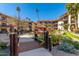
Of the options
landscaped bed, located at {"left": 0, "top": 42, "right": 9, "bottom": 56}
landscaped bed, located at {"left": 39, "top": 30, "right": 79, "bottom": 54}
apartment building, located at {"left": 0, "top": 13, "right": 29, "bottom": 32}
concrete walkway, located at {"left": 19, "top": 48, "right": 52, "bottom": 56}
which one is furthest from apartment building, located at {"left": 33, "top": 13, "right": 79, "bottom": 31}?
landscaped bed, located at {"left": 0, "top": 42, "right": 9, "bottom": 56}

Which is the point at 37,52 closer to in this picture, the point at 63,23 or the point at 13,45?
the point at 13,45

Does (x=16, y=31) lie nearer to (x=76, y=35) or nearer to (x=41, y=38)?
(x=41, y=38)

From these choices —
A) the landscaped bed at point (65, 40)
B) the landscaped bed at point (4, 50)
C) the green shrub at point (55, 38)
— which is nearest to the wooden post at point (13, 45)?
the landscaped bed at point (4, 50)

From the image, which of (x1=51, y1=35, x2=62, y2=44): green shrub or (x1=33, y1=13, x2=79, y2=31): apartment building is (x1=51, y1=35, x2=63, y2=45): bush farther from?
(x1=33, y1=13, x2=79, y2=31): apartment building

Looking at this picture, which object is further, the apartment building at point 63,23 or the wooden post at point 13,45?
the apartment building at point 63,23

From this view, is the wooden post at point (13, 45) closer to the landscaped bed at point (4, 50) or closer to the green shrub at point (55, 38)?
the landscaped bed at point (4, 50)

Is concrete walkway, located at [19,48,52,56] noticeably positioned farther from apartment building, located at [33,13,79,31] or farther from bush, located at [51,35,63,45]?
apartment building, located at [33,13,79,31]

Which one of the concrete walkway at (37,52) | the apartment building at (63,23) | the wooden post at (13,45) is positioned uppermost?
the apartment building at (63,23)

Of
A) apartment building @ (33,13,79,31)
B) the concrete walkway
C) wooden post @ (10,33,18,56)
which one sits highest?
apartment building @ (33,13,79,31)

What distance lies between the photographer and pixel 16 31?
311cm

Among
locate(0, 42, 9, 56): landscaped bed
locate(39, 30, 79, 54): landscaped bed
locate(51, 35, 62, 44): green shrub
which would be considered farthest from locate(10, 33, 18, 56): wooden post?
locate(51, 35, 62, 44): green shrub

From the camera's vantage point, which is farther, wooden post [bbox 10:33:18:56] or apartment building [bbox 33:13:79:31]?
apartment building [bbox 33:13:79:31]

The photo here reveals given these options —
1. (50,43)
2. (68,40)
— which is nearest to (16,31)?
(50,43)

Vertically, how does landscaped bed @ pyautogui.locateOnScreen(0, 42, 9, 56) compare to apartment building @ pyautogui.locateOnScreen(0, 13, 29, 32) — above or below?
below
